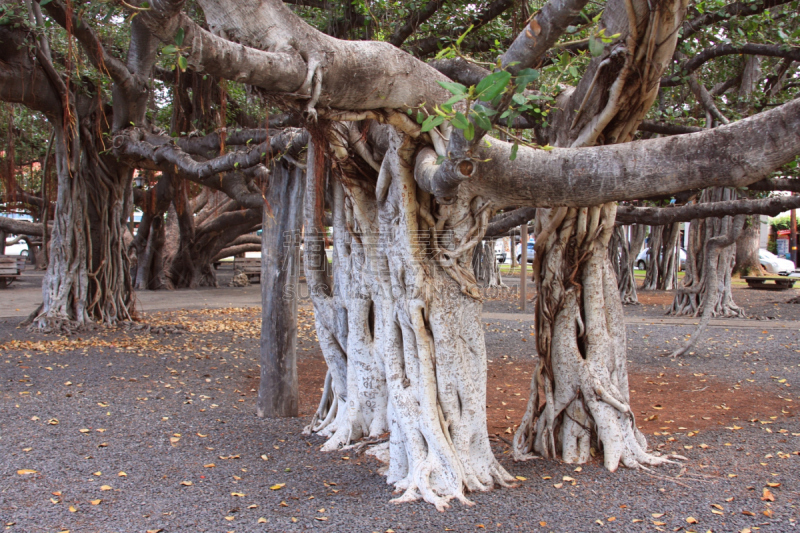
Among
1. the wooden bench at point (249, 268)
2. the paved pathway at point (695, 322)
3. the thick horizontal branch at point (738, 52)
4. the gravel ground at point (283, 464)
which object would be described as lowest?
the gravel ground at point (283, 464)

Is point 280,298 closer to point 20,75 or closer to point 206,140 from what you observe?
point 206,140

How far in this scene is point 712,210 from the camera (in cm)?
571

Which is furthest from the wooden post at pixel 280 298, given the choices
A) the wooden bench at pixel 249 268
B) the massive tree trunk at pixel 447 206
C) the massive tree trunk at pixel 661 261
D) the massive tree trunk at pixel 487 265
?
the wooden bench at pixel 249 268

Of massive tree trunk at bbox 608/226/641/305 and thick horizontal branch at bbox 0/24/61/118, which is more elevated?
thick horizontal branch at bbox 0/24/61/118

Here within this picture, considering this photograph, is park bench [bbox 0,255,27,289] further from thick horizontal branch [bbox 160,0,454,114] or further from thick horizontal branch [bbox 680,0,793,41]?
thick horizontal branch [bbox 680,0,793,41]

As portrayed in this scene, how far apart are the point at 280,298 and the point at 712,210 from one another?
406 cm

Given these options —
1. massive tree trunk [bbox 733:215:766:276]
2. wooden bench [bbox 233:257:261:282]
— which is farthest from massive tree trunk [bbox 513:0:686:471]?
massive tree trunk [bbox 733:215:766:276]

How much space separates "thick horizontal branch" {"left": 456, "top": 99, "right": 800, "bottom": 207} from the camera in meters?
2.37

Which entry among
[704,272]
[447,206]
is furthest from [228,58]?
[704,272]

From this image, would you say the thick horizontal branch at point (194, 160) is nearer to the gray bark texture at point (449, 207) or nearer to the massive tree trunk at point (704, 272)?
the gray bark texture at point (449, 207)

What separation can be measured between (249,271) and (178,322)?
852cm

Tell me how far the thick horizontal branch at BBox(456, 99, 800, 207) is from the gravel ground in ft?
4.81

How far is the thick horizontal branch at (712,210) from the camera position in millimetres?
5523

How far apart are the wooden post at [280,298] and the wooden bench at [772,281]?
1307 centimetres
